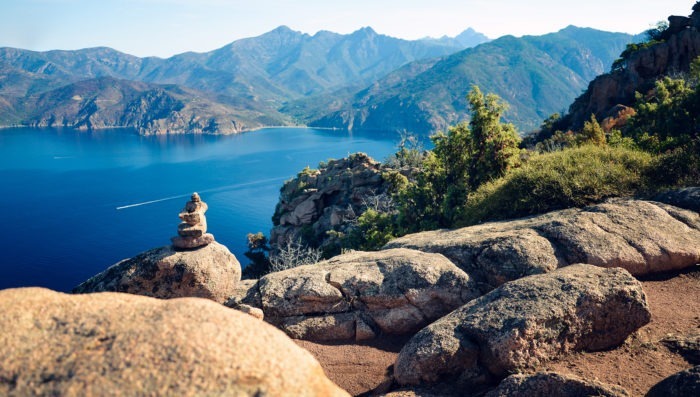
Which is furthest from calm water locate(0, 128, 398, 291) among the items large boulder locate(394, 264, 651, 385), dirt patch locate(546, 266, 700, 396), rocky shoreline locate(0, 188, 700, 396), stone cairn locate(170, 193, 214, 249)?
dirt patch locate(546, 266, 700, 396)

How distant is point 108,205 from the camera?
119 metres

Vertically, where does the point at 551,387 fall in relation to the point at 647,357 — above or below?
above

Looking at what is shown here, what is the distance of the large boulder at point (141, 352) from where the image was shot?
4.99m

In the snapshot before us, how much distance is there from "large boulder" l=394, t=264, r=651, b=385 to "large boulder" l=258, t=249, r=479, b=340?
297 centimetres

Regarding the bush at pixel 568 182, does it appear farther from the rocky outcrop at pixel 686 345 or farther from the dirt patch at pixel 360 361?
the dirt patch at pixel 360 361

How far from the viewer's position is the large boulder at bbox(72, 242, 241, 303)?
15.6 m

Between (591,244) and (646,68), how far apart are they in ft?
193

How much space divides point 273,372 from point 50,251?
340 ft

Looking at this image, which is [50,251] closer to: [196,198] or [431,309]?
[196,198]

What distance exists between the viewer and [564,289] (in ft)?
34.7

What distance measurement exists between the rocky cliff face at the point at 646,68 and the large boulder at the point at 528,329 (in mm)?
53915

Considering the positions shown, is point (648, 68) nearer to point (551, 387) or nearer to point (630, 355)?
Result: point (630, 355)

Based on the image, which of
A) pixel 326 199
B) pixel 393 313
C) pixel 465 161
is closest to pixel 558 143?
pixel 465 161

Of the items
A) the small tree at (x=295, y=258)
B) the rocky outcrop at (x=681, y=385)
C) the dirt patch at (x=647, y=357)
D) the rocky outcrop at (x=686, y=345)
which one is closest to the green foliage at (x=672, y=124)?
the dirt patch at (x=647, y=357)
